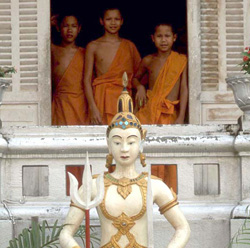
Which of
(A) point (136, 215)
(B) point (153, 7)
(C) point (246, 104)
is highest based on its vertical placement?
(B) point (153, 7)

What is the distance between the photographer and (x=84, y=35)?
18672 mm

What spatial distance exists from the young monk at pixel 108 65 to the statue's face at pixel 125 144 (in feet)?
17.1

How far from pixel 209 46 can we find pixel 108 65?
1732 mm

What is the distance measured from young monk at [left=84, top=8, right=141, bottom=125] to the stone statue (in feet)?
17.1

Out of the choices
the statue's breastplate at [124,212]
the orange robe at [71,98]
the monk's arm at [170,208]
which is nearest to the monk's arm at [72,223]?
the statue's breastplate at [124,212]

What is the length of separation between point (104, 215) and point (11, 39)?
5.02 m

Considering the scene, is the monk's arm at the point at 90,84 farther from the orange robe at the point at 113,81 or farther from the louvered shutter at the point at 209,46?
the louvered shutter at the point at 209,46

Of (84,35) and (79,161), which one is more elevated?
(84,35)

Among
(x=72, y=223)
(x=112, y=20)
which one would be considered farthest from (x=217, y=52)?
(x=72, y=223)

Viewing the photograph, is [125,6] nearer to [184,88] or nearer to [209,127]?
[184,88]

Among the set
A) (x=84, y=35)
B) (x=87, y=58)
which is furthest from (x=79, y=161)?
(x=84, y=35)

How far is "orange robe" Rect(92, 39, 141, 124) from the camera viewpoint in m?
15.6

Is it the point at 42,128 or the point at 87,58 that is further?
the point at 87,58

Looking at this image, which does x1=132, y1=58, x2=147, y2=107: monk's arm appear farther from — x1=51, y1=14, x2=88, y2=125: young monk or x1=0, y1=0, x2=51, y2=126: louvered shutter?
x1=0, y1=0, x2=51, y2=126: louvered shutter
